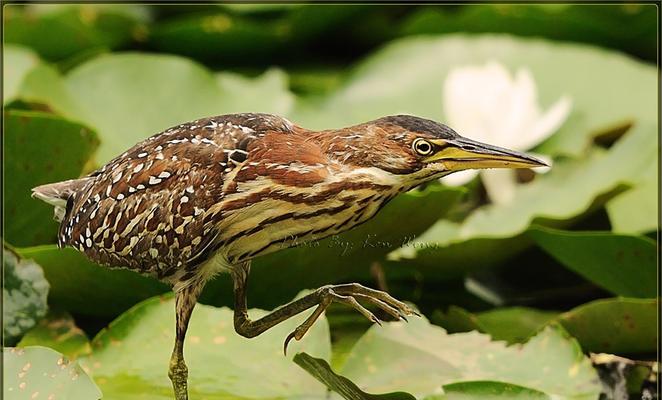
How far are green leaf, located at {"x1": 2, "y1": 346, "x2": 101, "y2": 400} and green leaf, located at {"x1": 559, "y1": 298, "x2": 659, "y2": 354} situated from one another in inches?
40.4

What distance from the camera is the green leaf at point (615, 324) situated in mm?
2551

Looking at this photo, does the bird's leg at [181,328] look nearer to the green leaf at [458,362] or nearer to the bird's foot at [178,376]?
the bird's foot at [178,376]

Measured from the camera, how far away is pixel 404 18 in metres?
4.88

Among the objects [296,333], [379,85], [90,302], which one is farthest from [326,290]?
[379,85]

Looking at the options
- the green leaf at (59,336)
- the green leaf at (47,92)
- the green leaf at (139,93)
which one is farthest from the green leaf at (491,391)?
the green leaf at (47,92)

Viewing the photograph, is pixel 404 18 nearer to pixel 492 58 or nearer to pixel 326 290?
pixel 492 58

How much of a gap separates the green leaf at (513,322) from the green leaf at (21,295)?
95 cm

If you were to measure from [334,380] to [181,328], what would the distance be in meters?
0.28

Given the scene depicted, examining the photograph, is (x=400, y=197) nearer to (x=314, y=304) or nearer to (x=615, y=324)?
(x=314, y=304)

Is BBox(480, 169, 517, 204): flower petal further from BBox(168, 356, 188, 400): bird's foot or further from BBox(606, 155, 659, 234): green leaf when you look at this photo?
BBox(168, 356, 188, 400): bird's foot

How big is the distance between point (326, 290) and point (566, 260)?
2.79 feet

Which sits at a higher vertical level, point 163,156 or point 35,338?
point 163,156

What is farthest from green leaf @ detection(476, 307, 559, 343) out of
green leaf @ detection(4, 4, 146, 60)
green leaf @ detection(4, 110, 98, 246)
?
green leaf @ detection(4, 4, 146, 60)

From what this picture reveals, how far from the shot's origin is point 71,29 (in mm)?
4043
